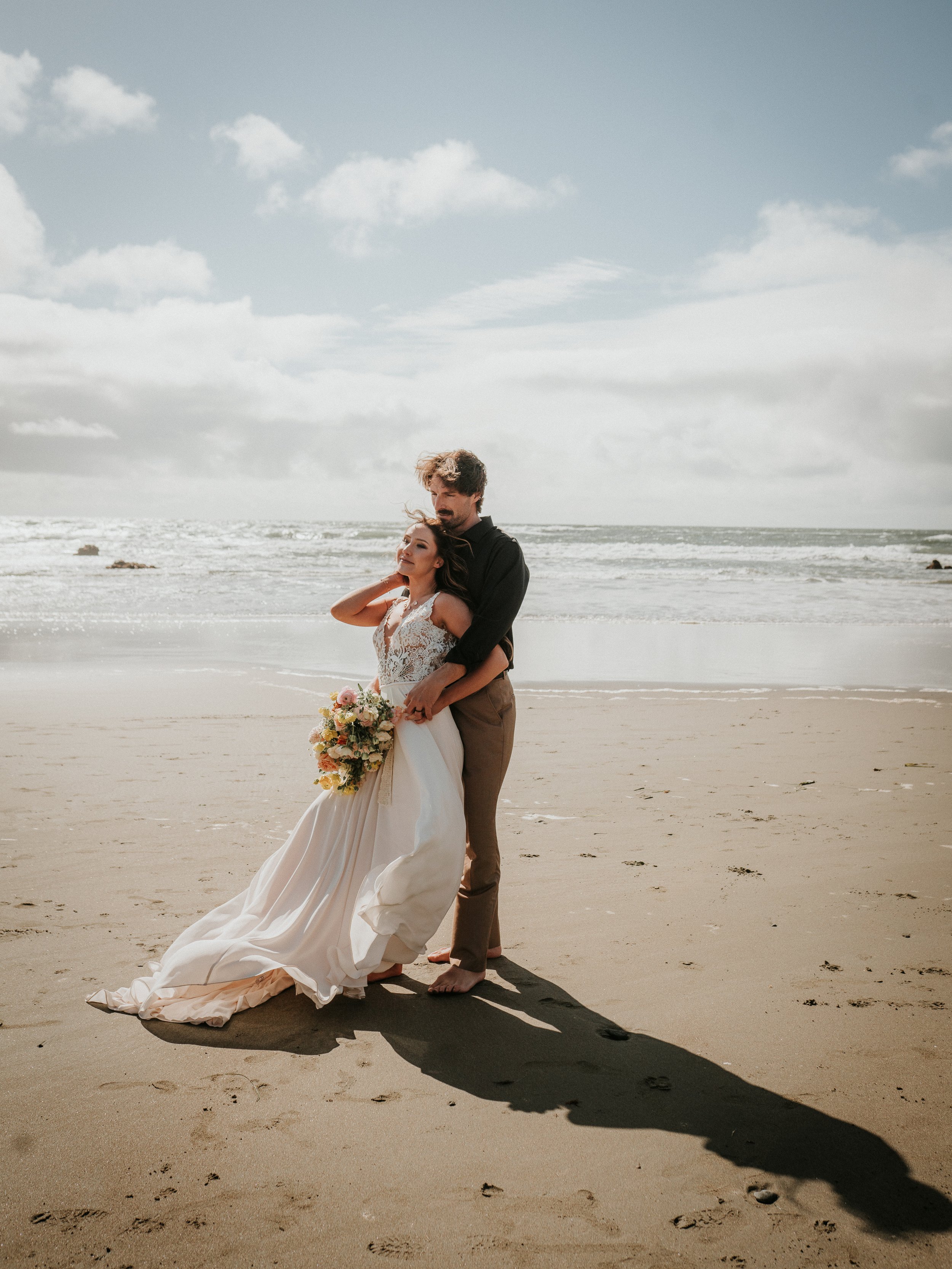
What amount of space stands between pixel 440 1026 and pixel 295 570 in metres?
27.6

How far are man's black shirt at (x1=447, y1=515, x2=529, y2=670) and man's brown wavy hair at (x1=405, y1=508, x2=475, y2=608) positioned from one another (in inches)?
0.8

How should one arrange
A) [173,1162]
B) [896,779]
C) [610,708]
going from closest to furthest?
[173,1162] < [896,779] < [610,708]

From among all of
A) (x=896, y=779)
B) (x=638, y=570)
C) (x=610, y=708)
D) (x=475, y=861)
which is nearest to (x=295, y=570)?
(x=638, y=570)

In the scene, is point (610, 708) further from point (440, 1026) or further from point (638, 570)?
point (638, 570)

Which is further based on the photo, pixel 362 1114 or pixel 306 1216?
pixel 362 1114

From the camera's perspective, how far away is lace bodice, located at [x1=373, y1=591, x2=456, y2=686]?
3629 mm

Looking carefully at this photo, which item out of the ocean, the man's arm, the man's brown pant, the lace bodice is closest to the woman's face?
the lace bodice

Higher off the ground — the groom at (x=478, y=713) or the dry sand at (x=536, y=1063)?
the groom at (x=478, y=713)

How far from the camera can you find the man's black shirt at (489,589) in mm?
3537

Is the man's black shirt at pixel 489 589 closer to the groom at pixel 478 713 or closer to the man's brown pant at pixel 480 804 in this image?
the groom at pixel 478 713

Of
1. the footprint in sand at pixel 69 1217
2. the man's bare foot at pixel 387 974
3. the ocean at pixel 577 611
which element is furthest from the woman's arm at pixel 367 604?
the ocean at pixel 577 611

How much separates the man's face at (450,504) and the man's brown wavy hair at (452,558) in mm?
37

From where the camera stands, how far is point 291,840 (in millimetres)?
3588

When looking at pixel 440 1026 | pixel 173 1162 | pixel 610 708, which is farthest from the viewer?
pixel 610 708
